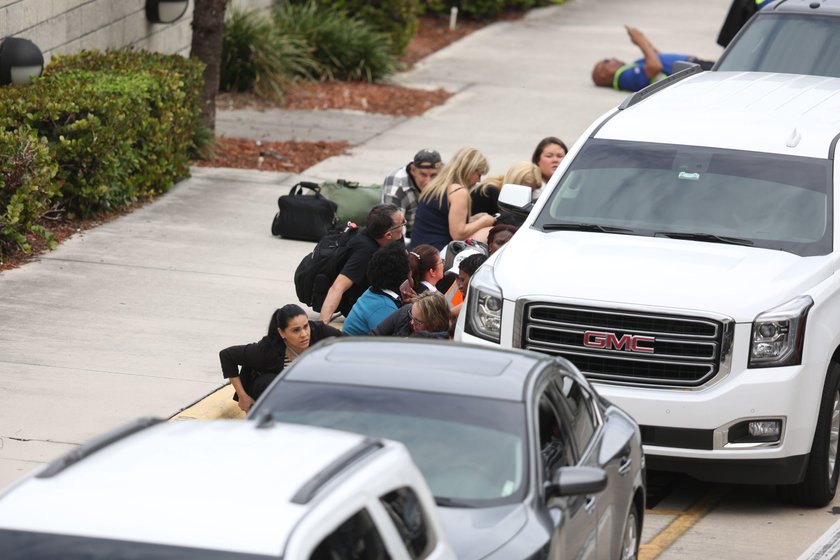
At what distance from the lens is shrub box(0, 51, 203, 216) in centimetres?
1351

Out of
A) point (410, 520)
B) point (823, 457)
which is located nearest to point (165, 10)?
point (823, 457)

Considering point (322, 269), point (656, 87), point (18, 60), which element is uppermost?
point (656, 87)

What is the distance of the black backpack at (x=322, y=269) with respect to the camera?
1119 centimetres

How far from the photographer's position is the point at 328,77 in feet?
74.9

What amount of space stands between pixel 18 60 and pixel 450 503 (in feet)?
32.0

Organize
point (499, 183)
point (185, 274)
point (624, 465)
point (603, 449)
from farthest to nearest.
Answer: point (499, 183)
point (185, 274)
point (624, 465)
point (603, 449)

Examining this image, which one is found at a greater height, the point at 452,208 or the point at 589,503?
the point at 589,503

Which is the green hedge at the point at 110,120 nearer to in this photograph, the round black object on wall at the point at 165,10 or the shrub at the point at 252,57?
the round black object on wall at the point at 165,10

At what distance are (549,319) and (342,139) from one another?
11141 millimetres

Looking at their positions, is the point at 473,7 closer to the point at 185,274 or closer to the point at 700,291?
the point at 185,274

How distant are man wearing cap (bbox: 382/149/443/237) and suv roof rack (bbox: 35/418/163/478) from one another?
316 inches

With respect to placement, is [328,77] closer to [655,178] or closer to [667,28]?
[667,28]

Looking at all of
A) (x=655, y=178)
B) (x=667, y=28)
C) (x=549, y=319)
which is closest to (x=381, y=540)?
(x=549, y=319)

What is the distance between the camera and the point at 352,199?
549 inches
